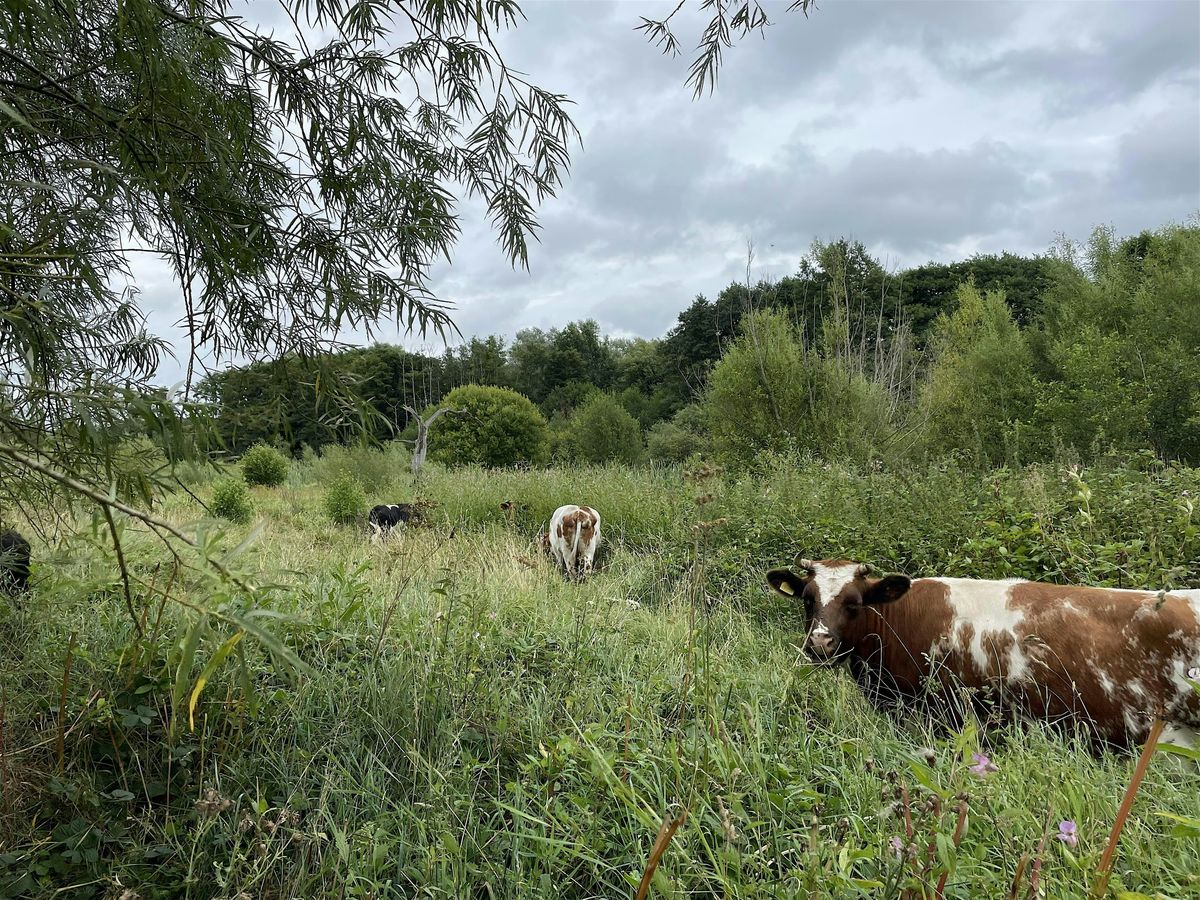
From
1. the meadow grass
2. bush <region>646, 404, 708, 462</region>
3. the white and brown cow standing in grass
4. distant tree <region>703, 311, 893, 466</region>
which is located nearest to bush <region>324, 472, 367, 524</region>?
the white and brown cow standing in grass

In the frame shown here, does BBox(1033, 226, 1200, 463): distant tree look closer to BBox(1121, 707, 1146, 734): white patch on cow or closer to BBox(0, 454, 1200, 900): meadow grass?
BBox(1121, 707, 1146, 734): white patch on cow

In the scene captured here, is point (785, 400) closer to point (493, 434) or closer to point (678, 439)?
point (493, 434)

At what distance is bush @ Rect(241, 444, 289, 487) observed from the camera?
1964 cm

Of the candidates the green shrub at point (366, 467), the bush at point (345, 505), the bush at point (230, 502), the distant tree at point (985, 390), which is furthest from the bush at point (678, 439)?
the bush at point (230, 502)

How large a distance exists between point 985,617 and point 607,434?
2442cm

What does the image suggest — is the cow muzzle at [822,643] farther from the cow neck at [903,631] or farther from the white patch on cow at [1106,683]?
the white patch on cow at [1106,683]

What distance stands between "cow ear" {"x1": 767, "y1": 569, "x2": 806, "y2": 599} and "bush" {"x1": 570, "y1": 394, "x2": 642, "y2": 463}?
23.3m

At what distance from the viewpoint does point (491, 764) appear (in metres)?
2.47

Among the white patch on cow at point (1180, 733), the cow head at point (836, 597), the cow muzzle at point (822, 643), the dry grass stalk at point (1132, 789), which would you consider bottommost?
the white patch on cow at point (1180, 733)

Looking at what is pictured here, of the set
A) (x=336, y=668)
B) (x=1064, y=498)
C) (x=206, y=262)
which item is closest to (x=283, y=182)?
(x=206, y=262)

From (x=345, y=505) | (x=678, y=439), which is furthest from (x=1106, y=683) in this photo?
(x=678, y=439)

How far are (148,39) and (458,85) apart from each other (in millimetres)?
1343

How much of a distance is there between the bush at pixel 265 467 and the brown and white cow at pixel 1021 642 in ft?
62.2

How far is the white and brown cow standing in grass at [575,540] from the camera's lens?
721cm
